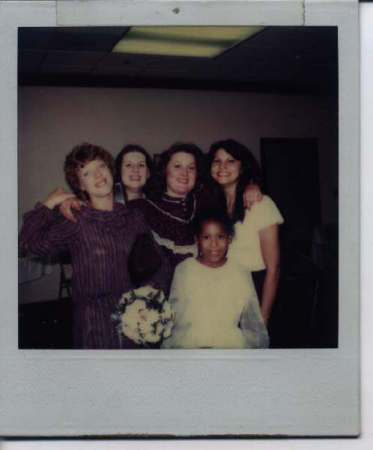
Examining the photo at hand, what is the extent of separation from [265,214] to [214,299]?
26.5 inches

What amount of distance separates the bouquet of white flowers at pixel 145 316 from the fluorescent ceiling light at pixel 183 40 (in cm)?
159

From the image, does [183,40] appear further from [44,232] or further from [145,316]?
[145,316]

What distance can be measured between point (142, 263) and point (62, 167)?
2.75ft

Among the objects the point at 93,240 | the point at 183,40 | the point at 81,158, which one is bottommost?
the point at 93,240

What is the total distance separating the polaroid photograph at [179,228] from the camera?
208 inches

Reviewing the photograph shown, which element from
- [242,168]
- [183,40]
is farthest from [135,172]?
[183,40]

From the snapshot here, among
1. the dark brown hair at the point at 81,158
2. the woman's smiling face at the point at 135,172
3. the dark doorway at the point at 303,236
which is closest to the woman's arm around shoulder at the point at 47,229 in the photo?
the dark brown hair at the point at 81,158

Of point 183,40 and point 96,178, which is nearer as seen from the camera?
point 183,40

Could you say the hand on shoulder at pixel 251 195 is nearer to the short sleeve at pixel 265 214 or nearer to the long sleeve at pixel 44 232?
the short sleeve at pixel 265 214

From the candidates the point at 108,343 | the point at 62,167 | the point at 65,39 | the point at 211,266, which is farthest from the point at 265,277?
the point at 65,39

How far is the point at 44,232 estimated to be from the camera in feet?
17.7

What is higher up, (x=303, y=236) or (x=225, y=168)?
(x=225, y=168)

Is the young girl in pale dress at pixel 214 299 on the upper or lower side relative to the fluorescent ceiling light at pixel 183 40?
lower

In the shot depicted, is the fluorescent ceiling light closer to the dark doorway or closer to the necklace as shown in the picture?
the dark doorway
